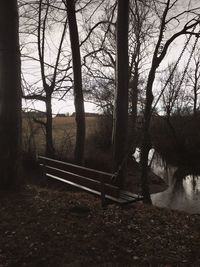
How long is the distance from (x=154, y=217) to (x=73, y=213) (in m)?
1.45

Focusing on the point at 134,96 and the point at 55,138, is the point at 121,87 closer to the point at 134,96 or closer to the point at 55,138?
the point at 134,96

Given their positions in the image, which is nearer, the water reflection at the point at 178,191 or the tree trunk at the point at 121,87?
the tree trunk at the point at 121,87

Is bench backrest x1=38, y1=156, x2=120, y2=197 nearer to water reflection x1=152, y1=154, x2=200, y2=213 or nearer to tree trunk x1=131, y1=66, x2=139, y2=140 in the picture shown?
water reflection x1=152, y1=154, x2=200, y2=213

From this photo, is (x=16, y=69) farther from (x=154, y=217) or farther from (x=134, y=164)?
(x=134, y=164)

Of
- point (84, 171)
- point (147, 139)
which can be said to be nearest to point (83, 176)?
point (84, 171)

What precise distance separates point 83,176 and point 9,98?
2.30 metres

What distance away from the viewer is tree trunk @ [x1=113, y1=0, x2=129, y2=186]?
7.39 m

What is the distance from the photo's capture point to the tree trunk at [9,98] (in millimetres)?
6469

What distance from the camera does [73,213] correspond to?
548 cm

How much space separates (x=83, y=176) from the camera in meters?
6.64

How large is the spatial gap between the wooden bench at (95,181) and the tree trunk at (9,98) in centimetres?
108

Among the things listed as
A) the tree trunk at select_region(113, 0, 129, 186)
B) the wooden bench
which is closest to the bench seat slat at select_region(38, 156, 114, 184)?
the wooden bench

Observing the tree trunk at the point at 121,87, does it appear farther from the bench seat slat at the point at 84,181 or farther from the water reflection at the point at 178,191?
the water reflection at the point at 178,191

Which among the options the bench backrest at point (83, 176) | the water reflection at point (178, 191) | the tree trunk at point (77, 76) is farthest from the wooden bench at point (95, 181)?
the water reflection at point (178, 191)
